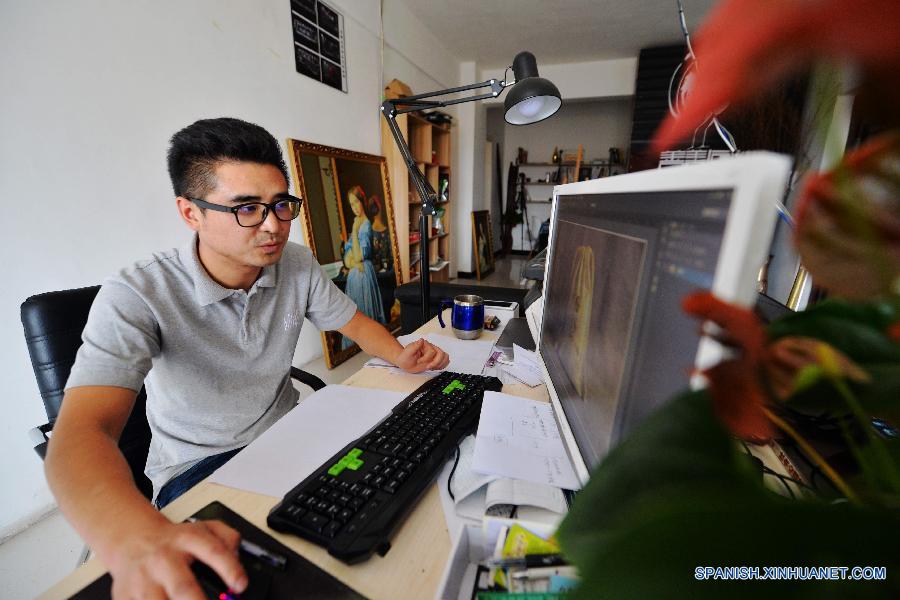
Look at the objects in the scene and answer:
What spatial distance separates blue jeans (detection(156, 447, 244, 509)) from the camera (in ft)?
2.92

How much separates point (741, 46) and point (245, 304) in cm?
114

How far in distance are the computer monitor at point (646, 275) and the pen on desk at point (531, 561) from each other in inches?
4.8

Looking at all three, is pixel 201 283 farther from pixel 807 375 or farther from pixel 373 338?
pixel 807 375

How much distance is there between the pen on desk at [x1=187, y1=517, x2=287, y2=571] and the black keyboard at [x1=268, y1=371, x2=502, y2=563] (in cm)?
4

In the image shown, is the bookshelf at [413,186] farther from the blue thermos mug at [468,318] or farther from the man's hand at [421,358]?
the man's hand at [421,358]

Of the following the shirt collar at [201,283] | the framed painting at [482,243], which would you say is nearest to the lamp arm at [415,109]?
the shirt collar at [201,283]

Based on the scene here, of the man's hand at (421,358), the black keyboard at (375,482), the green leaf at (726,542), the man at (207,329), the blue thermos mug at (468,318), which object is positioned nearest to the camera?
the green leaf at (726,542)

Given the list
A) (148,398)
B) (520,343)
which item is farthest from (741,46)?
(148,398)

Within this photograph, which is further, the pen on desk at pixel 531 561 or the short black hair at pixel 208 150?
the short black hair at pixel 208 150

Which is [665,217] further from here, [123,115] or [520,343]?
[123,115]

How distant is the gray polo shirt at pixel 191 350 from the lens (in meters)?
0.81

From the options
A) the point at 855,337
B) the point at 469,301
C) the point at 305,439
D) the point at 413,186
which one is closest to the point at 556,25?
the point at 413,186

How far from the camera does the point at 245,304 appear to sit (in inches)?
41.2

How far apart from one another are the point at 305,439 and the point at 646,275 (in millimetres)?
653
